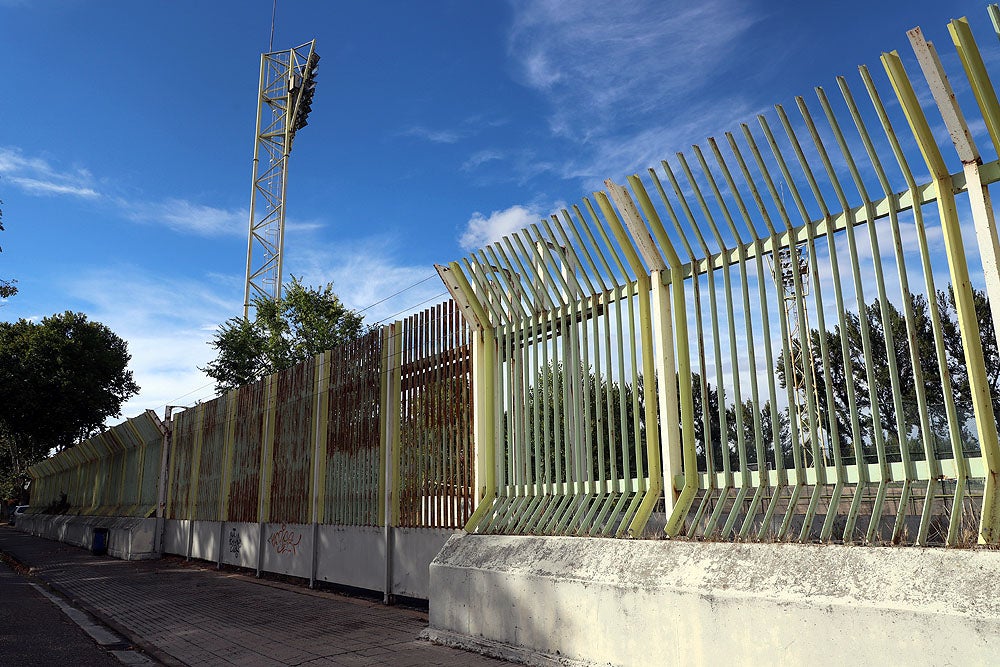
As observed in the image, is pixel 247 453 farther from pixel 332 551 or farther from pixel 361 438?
pixel 361 438

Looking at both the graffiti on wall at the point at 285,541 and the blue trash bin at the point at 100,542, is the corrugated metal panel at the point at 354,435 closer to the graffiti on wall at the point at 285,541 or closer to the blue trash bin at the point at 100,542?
the graffiti on wall at the point at 285,541

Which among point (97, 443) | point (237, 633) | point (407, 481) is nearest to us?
A: point (237, 633)

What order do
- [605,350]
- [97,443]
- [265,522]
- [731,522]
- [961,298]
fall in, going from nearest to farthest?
[961,298] → [731,522] → [605,350] → [265,522] → [97,443]

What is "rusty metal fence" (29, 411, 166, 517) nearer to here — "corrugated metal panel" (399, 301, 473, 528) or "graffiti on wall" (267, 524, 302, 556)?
"graffiti on wall" (267, 524, 302, 556)

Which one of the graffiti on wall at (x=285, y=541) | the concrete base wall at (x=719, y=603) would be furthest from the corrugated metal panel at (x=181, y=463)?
the concrete base wall at (x=719, y=603)

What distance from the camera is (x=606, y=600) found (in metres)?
5.02

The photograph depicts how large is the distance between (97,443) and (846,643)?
29.0 metres

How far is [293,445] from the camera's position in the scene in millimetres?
12625

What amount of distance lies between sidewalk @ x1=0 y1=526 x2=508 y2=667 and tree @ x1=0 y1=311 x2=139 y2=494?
23.3 metres

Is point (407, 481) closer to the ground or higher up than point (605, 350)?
closer to the ground

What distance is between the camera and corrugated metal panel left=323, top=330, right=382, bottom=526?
32.7ft

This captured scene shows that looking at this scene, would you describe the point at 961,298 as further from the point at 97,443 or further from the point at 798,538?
the point at 97,443

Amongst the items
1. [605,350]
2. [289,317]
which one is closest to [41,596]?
[605,350]

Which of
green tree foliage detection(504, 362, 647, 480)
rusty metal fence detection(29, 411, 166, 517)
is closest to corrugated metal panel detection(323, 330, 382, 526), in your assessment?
green tree foliage detection(504, 362, 647, 480)
